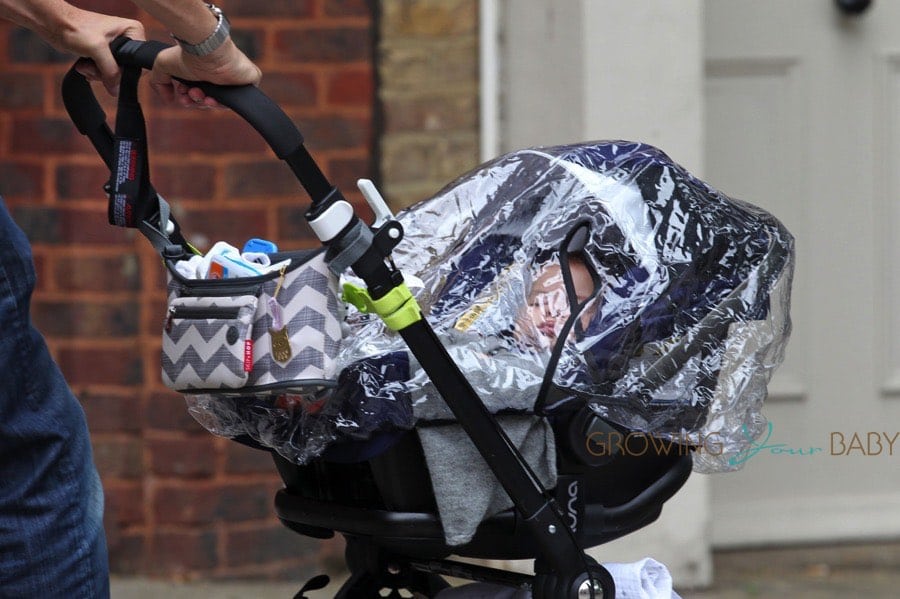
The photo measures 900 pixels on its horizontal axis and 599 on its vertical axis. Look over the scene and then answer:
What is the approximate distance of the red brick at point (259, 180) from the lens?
3.68 m

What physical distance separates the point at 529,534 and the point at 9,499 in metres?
0.79

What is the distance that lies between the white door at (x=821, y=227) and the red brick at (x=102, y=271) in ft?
5.73

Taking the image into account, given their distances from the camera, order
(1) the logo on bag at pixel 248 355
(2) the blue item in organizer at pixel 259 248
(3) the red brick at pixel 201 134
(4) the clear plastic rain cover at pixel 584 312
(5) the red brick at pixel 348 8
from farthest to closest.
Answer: (5) the red brick at pixel 348 8
(3) the red brick at pixel 201 134
(2) the blue item in organizer at pixel 259 248
(4) the clear plastic rain cover at pixel 584 312
(1) the logo on bag at pixel 248 355

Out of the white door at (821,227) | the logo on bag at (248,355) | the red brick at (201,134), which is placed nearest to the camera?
the logo on bag at (248,355)

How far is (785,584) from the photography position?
390cm

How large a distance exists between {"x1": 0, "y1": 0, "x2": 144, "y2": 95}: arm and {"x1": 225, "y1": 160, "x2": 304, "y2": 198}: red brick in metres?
1.48

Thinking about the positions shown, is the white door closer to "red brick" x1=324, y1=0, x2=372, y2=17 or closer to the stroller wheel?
"red brick" x1=324, y1=0, x2=372, y2=17

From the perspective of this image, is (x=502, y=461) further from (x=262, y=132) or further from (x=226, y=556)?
(x=226, y=556)

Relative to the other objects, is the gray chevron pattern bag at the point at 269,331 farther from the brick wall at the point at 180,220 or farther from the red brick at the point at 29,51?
the red brick at the point at 29,51

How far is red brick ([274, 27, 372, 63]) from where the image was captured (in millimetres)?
3709

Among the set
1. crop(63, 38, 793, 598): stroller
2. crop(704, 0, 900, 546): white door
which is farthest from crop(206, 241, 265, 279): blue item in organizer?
crop(704, 0, 900, 546): white door

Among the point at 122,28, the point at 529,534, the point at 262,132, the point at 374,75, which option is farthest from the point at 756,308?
the point at 374,75

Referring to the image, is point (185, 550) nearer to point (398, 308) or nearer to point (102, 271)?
point (102, 271)

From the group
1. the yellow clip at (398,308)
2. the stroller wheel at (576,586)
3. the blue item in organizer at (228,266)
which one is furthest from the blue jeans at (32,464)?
the stroller wheel at (576,586)
